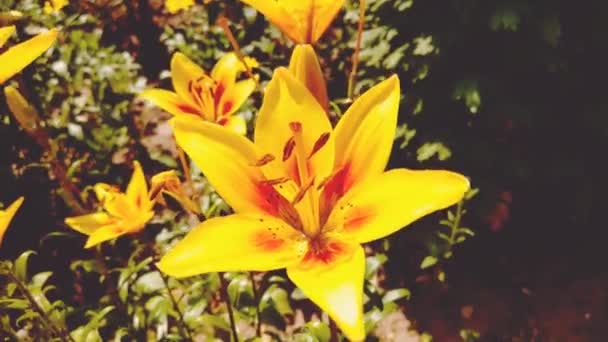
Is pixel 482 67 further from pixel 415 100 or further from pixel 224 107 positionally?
pixel 224 107

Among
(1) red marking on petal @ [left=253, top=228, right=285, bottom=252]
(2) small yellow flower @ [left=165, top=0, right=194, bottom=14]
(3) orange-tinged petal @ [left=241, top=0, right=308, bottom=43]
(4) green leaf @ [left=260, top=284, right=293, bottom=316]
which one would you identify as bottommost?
(4) green leaf @ [left=260, top=284, right=293, bottom=316]

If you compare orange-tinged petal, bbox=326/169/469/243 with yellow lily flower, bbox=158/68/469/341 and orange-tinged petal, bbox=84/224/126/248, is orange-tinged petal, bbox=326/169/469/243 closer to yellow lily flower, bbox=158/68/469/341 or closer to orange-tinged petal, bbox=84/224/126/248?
yellow lily flower, bbox=158/68/469/341

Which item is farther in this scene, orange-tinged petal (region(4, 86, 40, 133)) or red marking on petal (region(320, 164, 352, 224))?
orange-tinged petal (region(4, 86, 40, 133))

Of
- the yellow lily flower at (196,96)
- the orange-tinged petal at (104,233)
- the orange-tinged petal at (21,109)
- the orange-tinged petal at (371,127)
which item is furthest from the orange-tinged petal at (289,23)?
the orange-tinged petal at (104,233)

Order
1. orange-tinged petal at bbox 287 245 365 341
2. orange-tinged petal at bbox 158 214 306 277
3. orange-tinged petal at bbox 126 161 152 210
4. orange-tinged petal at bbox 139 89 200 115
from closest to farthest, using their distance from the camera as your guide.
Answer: orange-tinged petal at bbox 287 245 365 341 → orange-tinged petal at bbox 158 214 306 277 → orange-tinged petal at bbox 139 89 200 115 → orange-tinged petal at bbox 126 161 152 210

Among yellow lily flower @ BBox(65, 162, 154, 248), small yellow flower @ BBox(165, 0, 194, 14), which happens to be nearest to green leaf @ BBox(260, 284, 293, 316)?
yellow lily flower @ BBox(65, 162, 154, 248)

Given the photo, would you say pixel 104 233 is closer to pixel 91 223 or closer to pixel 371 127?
pixel 91 223

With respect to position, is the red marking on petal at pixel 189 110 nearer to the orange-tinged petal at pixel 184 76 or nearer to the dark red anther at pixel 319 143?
the orange-tinged petal at pixel 184 76
